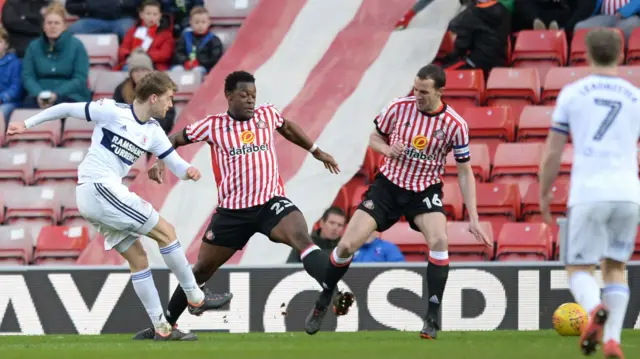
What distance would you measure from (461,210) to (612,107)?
6.06 metres

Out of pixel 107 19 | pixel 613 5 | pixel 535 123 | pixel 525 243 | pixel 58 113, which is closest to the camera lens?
pixel 58 113

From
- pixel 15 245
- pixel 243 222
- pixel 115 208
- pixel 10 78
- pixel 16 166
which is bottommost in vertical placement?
pixel 15 245

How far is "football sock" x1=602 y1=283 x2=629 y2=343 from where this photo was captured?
7.30 meters

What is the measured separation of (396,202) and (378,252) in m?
2.50

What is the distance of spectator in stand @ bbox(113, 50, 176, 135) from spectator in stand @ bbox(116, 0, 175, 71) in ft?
2.92

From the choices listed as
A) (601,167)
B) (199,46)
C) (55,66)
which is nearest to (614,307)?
(601,167)

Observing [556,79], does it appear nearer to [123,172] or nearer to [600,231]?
[123,172]

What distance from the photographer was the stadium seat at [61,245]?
45.7ft

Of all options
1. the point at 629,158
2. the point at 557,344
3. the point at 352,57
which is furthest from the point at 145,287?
the point at 352,57

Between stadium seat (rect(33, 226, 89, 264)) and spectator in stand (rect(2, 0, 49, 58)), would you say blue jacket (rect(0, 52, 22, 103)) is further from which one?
stadium seat (rect(33, 226, 89, 264))

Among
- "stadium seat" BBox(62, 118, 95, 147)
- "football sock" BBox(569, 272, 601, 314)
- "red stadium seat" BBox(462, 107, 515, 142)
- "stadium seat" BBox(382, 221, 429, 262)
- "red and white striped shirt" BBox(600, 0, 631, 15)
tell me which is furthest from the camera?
"stadium seat" BBox(62, 118, 95, 147)

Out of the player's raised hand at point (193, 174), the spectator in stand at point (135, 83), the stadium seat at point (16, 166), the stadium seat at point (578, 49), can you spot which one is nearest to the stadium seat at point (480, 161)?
the stadium seat at point (578, 49)

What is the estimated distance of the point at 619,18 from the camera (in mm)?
14516

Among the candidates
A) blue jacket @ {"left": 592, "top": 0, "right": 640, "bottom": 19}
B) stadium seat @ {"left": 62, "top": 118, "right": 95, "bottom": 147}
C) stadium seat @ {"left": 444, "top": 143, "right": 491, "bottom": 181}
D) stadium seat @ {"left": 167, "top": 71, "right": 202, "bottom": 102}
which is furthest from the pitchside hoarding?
blue jacket @ {"left": 592, "top": 0, "right": 640, "bottom": 19}
